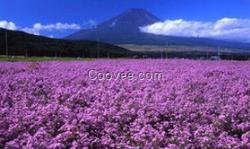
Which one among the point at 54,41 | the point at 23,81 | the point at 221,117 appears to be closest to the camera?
the point at 221,117

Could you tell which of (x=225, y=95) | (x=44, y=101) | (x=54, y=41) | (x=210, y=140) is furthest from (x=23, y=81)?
(x=54, y=41)

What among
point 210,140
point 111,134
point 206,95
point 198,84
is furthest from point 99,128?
point 198,84

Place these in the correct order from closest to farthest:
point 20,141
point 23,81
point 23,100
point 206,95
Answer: point 20,141, point 23,100, point 206,95, point 23,81

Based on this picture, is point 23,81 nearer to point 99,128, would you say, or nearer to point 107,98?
point 107,98

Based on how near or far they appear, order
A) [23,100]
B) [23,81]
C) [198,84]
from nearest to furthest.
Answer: [23,100] < [198,84] < [23,81]

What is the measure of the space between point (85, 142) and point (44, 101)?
11.5 ft

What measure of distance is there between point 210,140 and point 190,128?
1.03m

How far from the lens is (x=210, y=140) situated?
21.5 feet

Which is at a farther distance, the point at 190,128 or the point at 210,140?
the point at 190,128

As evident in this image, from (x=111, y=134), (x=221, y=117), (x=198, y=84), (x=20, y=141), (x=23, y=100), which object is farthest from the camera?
(x=198, y=84)

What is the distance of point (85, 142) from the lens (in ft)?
21.3

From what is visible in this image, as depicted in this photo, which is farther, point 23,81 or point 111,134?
point 23,81

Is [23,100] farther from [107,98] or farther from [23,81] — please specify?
[23,81]

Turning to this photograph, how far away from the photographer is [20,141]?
21.1ft
